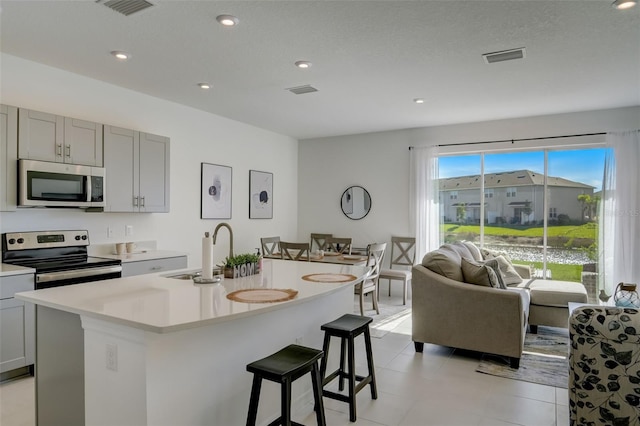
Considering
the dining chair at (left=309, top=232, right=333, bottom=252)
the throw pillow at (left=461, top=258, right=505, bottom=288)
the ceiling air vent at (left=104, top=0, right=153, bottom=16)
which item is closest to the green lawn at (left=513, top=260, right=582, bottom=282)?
the throw pillow at (left=461, top=258, right=505, bottom=288)

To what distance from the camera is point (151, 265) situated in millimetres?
4012

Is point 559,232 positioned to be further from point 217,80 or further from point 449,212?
point 217,80

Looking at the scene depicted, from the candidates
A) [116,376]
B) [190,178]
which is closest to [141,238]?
[190,178]

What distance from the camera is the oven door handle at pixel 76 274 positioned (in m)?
3.14

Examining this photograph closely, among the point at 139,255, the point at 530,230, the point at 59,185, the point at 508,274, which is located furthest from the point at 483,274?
the point at 59,185

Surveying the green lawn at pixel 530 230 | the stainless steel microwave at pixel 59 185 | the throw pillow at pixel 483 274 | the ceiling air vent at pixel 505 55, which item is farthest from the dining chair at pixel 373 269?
the stainless steel microwave at pixel 59 185

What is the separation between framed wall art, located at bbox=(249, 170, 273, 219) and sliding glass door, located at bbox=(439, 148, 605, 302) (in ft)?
9.25

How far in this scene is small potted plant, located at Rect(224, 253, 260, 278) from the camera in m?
2.61

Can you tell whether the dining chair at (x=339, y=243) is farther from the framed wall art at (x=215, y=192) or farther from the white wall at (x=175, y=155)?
the framed wall art at (x=215, y=192)

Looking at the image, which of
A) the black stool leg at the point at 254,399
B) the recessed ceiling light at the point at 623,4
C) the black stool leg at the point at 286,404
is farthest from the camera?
the recessed ceiling light at the point at 623,4

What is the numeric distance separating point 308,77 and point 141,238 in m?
2.62

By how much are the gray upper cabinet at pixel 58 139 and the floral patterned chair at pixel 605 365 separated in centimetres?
407

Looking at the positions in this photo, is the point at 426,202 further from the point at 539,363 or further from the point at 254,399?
the point at 254,399

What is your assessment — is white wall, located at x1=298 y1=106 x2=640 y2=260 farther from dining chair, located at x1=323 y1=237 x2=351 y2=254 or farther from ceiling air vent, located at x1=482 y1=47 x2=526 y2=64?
ceiling air vent, located at x1=482 y1=47 x2=526 y2=64
